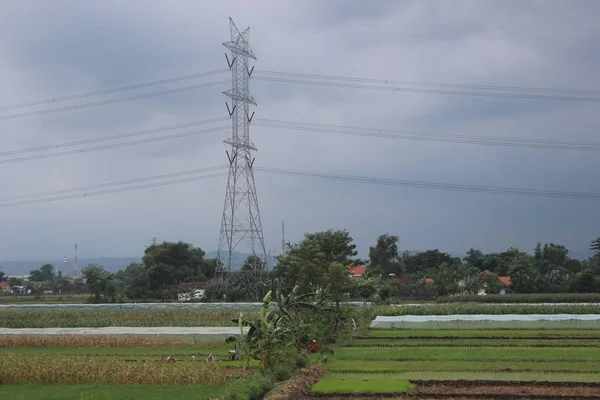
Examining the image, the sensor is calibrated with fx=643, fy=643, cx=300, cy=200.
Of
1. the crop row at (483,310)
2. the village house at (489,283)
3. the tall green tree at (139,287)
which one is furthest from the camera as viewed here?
the tall green tree at (139,287)

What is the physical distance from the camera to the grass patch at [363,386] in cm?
1436

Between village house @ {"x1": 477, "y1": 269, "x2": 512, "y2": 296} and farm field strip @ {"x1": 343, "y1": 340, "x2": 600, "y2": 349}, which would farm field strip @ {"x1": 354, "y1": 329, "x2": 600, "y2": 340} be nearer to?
farm field strip @ {"x1": 343, "y1": 340, "x2": 600, "y2": 349}

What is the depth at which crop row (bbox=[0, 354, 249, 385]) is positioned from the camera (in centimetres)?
1603

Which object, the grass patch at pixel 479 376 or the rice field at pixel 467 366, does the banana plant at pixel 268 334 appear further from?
the grass patch at pixel 479 376

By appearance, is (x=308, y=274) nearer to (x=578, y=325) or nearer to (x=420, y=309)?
(x=420, y=309)

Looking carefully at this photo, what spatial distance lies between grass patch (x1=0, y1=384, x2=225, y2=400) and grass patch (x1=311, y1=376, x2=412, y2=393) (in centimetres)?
238

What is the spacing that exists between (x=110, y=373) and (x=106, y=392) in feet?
5.77

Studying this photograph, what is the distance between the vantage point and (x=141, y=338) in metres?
25.5

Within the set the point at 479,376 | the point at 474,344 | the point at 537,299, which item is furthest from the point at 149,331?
the point at 537,299

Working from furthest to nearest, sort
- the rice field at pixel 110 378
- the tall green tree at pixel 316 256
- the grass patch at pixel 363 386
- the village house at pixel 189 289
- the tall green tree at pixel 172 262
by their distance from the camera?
the tall green tree at pixel 172 262 < the village house at pixel 189 289 < the tall green tree at pixel 316 256 < the rice field at pixel 110 378 < the grass patch at pixel 363 386

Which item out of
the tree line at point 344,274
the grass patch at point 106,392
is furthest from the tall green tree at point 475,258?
the grass patch at point 106,392

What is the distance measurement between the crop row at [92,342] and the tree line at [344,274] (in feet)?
21.1

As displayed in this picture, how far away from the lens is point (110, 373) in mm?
16453

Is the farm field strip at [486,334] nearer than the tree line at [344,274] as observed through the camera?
Yes
